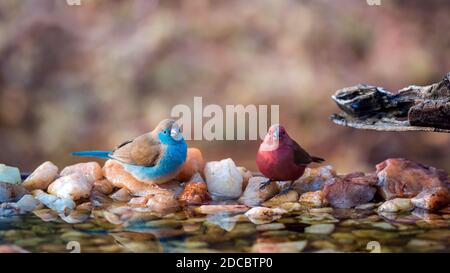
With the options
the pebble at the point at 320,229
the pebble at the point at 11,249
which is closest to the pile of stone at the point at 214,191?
the pebble at the point at 320,229

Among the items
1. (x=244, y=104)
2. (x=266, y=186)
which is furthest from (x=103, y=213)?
(x=244, y=104)

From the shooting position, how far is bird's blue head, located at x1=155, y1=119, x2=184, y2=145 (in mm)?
1542

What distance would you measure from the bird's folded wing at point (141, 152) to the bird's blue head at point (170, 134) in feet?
0.07

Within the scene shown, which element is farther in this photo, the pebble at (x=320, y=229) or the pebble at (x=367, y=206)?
the pebble at (x=367, y=206)

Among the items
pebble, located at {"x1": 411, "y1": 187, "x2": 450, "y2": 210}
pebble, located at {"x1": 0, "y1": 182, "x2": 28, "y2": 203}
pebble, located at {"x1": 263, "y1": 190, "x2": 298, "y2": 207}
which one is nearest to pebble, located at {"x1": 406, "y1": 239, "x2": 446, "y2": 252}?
pebble, located at {"x1": 411, "y1": 187, "x2": 450, "y2": 210}

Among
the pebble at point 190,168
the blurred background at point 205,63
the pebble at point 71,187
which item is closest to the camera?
the pebble at point 71,187

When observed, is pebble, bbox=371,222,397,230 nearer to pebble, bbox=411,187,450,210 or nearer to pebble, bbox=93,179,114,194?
pebble, bbox=411,187,450,210

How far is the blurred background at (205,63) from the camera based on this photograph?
1899mm

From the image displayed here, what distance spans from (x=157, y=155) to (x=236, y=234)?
40 centimetres

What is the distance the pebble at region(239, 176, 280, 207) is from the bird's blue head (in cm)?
21

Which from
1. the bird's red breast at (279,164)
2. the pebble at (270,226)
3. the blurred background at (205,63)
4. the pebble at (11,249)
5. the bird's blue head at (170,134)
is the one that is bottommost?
the pebble at (270,226)

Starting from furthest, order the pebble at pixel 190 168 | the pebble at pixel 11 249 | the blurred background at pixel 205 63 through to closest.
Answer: the blurred background at pixel 205 63 < the pebble at pixel 190 168 < the pebble at pixel 11 249

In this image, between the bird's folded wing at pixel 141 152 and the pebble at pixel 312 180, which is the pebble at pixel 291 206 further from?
the bird's folded wing at pixel 141 152
